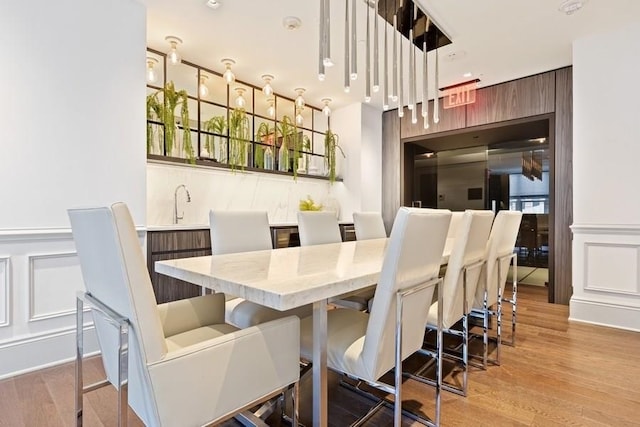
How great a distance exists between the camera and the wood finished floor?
61.7 inches

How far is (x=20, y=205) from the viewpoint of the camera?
80.6 inches

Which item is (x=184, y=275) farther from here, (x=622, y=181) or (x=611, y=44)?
(x=611, y=44)

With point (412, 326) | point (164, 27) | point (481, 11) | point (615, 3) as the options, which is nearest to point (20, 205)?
point (164, 27)

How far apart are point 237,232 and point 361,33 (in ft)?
7.02

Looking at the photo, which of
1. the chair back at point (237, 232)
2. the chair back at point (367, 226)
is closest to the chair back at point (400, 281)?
the chair back at point (237, 232)

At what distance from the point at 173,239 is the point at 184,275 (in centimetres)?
155

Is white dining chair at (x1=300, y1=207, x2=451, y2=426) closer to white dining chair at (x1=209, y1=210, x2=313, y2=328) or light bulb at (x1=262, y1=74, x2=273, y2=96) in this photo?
white dining chair at (x1=209, y1=210, x2=313, y2=328)

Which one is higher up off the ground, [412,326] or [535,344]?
[412,326]

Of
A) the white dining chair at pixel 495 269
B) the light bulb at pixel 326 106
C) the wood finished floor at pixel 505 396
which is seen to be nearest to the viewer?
the wood finished floor at pixel 505 396

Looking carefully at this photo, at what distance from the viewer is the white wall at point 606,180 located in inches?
114

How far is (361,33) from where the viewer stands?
298 centimetres

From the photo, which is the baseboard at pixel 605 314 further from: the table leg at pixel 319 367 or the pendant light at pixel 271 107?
the pendant light at pixel 271 107

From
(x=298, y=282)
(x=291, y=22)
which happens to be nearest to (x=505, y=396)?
(x=298, y=282)

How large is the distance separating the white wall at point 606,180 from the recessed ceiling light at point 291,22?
269 cm
